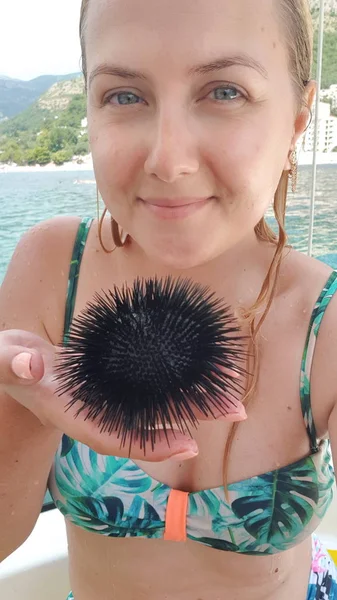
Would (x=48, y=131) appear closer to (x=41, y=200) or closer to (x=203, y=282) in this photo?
(x=41, y=200)

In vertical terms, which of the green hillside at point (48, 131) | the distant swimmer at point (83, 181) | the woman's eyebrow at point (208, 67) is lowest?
the woman's eyebrow at point (208, 67)

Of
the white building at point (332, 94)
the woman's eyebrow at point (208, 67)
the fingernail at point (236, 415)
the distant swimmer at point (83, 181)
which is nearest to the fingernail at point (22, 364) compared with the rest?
the fingernail at point (236, 415)

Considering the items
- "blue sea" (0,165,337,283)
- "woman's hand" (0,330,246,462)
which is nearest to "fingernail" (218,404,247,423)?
"woman's hand" (0,330,246,462)

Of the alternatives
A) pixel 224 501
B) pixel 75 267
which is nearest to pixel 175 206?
pixel 75 267

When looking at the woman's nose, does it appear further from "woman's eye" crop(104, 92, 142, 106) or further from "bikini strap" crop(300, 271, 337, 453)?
"bikini strap" crop(300, 271, 337, 453)

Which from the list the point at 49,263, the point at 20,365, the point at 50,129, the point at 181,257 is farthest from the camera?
the point at 50,129

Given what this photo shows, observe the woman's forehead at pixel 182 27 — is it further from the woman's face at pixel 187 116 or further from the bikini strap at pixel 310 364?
the bikini strap at pixel 310 364

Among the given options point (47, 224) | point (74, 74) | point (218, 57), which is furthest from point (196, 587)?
point (74, 74)
